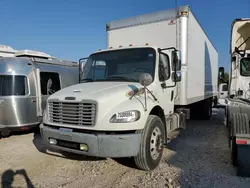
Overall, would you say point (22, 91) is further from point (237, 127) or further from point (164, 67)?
point (237, 127)

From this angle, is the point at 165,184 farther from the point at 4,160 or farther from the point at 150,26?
the point at 150,26

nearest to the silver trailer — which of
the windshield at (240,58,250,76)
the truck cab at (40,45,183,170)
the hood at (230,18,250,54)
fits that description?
the truck cab at (40,45,183,170)

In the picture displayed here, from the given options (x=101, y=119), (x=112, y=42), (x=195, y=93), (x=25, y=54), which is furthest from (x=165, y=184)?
(x=25, y=54)

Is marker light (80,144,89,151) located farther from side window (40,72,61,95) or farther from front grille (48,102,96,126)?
side window (40,72,61,95)

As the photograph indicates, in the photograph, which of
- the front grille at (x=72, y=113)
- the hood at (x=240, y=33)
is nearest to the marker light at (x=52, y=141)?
the front grille at (x=72, y=113)

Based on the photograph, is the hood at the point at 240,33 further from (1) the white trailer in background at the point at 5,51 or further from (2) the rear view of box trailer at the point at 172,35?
(1) the white trailer in background at the point at 5,51

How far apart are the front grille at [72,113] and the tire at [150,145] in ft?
3.13

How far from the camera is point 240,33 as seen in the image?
A: 6652 millimetres

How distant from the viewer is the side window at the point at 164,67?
507cm

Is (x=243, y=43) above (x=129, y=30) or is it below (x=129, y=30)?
below

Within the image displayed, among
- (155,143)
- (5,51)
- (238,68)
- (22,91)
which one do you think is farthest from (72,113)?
(5,51)

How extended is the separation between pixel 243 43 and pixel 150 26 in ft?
9.06

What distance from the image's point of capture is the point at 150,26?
6.52 m

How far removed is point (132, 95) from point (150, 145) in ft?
3.35
